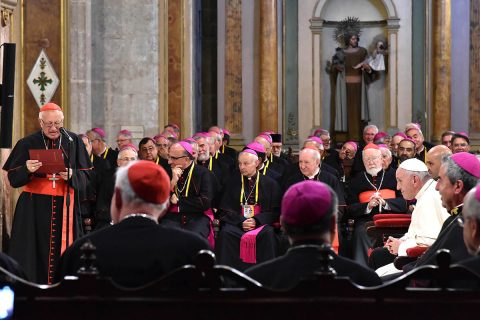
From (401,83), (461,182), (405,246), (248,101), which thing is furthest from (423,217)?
(401,83)

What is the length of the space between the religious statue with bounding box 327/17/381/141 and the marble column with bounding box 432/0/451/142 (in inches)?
68.7

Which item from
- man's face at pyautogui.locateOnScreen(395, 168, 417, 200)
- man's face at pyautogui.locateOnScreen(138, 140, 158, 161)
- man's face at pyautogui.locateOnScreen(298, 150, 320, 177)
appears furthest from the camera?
man's face at pyautogui.locateOnScreen(138, 140, 158, 161)

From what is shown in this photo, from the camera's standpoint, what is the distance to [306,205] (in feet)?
13.3

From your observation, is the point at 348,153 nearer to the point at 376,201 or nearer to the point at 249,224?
the point at 376,201

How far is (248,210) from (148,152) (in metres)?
1.70

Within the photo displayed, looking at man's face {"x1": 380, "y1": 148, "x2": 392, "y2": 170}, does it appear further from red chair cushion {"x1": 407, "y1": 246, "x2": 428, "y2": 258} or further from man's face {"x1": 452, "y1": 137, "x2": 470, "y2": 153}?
red chair cushion {"x1": 407, "y1": 246, "x2": 428, "y2": 258}

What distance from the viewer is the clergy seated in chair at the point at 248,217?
10.5 metres

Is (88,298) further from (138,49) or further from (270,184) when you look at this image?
(138,49)

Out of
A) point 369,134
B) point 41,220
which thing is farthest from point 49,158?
point 369,134

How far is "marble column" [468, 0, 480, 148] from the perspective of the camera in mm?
19312

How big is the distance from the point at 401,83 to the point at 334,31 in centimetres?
174

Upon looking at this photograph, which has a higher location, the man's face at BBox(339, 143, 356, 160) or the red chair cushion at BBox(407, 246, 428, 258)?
the man's face at BBox(339, 143, 356, 160)

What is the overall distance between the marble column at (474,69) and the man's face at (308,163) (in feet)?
28.7

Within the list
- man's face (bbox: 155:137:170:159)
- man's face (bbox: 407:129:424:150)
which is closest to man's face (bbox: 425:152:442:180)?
man's face (bbox: 155:137:170:159)
